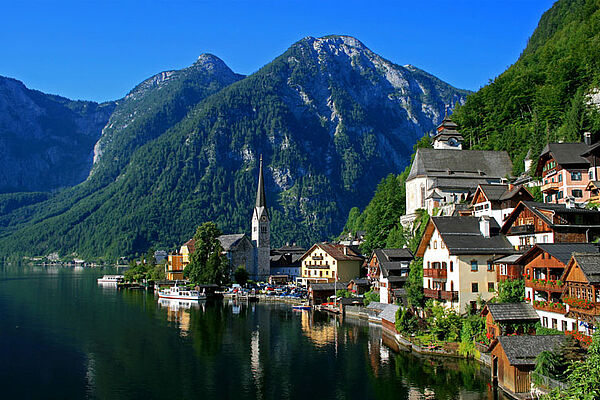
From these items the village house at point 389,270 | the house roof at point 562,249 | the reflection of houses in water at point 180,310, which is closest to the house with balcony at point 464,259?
the house roof at point 562,249

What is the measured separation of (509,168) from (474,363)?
156ft

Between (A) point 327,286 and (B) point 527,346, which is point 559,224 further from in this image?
(A) point 327,286

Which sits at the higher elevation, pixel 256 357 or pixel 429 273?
pixel 429 273

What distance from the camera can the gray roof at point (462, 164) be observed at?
8162cm

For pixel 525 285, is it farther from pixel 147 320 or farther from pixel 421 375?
pixel 147 320

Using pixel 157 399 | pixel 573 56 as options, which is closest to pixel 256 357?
pixel 157 399

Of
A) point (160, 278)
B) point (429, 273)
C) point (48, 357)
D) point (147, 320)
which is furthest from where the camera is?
point (160, 278)

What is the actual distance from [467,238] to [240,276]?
75.6 metres

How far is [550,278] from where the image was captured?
38.6 m

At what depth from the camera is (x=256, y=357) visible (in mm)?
49281

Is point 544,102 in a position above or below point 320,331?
above

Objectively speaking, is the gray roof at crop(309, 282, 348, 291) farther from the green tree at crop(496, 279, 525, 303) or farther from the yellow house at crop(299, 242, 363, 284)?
the green tree at crop(496, 279, 525, 303)

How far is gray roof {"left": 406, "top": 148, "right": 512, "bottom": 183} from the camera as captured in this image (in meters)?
81.6

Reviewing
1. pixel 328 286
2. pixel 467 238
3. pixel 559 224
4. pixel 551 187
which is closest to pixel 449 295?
pixel 467 238
